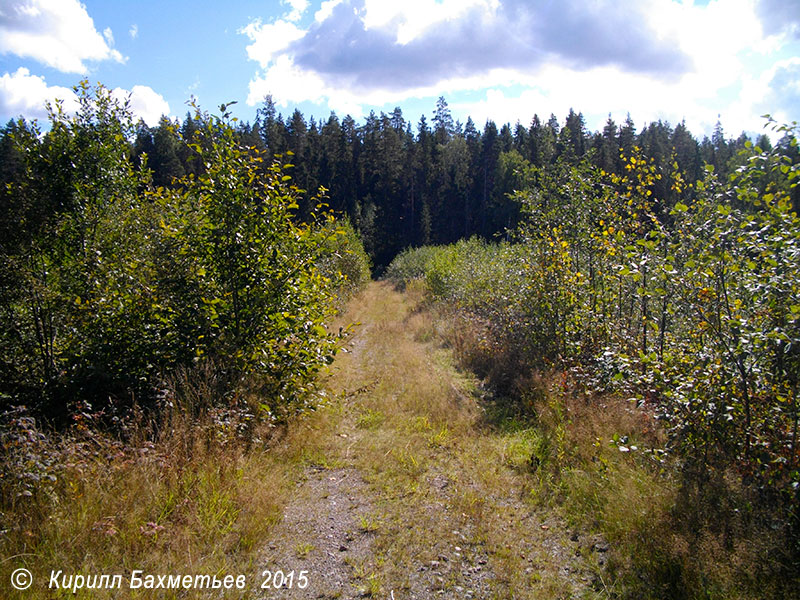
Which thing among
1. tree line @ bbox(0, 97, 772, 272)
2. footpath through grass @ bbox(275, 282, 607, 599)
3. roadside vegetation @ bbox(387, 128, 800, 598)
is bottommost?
footpath through grass @ bbox(275, 282, 607, 599)

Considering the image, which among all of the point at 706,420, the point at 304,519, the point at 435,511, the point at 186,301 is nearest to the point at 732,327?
the point at 706,420

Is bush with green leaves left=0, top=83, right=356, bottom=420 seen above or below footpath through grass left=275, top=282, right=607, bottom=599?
above

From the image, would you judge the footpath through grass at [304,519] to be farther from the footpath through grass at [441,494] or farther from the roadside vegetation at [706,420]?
the roadside vegetation at [706,420]

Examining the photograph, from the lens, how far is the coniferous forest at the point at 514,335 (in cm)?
335

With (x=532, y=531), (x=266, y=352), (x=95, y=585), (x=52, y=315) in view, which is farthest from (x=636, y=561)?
Result: (x=52, y=315)

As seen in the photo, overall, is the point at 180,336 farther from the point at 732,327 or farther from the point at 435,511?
the point at 732,327

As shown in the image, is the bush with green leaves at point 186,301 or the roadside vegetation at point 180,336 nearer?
the roadside vegetation at point 180,336

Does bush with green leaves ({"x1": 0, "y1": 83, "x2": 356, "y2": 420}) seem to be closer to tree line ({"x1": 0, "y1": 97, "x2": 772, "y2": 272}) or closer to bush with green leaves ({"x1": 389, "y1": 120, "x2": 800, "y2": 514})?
bush with green leaves ({"x1": 389, "y1": 120, "x2": 800, "y2": 514})

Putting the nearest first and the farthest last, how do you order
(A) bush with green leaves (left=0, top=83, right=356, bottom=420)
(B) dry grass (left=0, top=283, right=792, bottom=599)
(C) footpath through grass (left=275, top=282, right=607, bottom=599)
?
(B) dry grass (left=0, top=283, right=792, bottom=599)
(C) footpath through grass (left=275, top=282, right=607, bottom=599)
(A) bush with green leaves (left=0, top=83, right=356, bottom=420)

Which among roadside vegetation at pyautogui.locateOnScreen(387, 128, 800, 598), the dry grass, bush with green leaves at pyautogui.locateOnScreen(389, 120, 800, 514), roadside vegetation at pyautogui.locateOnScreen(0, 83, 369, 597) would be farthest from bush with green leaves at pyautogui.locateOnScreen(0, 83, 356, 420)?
bush with green leaves at pyautogui.locateOnScreen(389, 120, 800, 514)

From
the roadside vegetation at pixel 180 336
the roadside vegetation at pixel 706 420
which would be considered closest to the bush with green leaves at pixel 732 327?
the roadside vegetation at pixel 706 420

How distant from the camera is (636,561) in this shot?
357 centimetres

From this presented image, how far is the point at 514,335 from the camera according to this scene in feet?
29.4

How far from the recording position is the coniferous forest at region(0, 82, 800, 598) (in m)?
3.35
